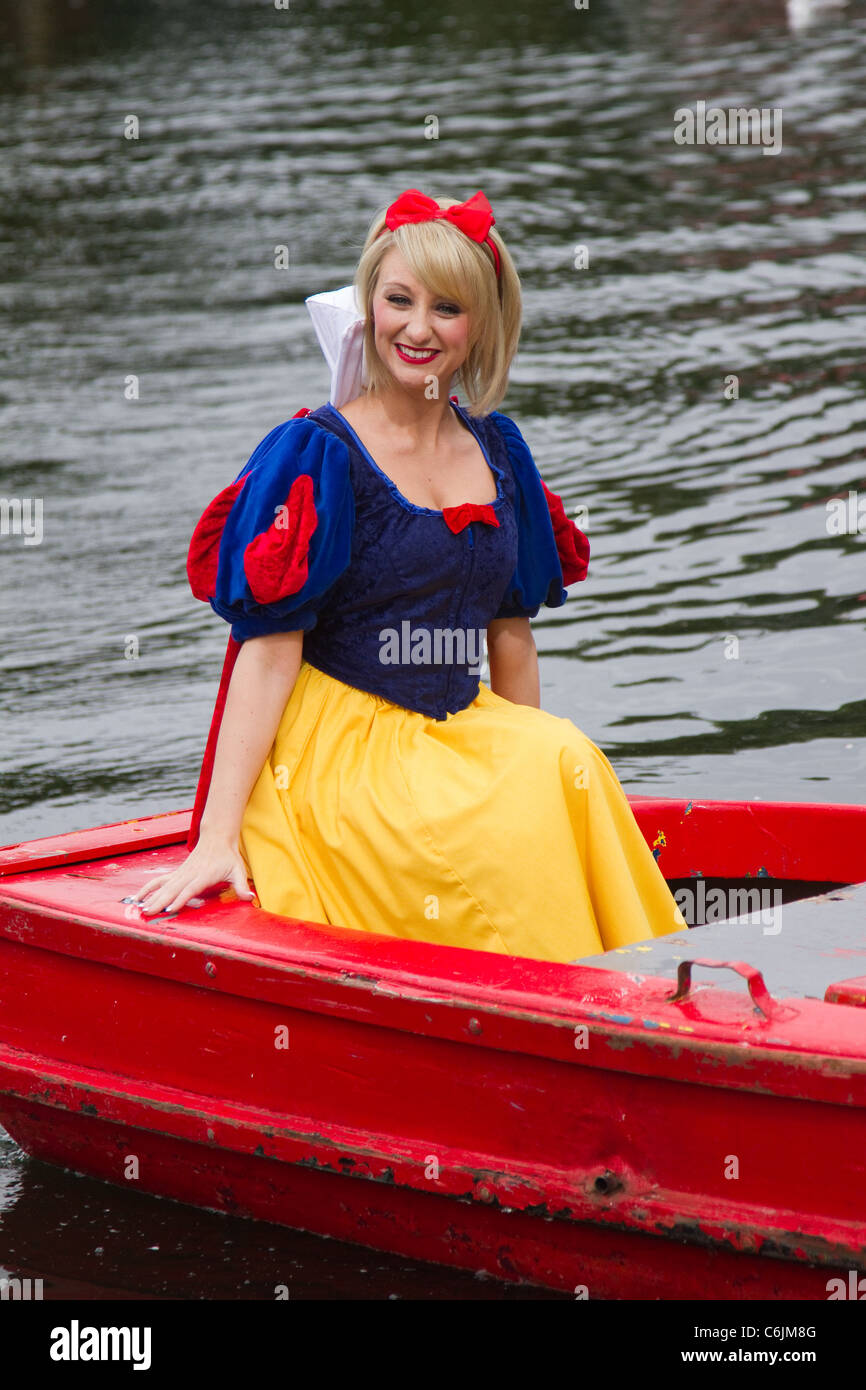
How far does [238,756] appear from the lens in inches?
128

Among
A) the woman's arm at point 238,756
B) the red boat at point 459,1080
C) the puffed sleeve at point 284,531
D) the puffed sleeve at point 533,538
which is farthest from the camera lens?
the puffed sleeve at point 533,538

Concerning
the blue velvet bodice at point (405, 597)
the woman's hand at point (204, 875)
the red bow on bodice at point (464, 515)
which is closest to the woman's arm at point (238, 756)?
the woman's hand at point (204, 875)

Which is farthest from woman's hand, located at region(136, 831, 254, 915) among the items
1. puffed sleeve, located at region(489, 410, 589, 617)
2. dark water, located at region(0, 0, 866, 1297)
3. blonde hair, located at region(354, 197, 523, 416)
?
blonde hair, located at region(354, 197, 523, 416)

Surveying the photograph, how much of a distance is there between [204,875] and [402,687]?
1.53ft

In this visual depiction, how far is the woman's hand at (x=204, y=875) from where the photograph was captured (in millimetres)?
3258

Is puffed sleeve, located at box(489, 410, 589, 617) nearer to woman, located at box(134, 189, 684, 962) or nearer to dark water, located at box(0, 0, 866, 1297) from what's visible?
woman, located at box(134, 189, 684, 962)

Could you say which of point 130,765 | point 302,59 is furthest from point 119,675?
point 302,59

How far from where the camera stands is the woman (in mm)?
3158

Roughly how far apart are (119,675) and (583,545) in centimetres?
310

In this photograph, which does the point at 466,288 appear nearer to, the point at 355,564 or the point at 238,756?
the point at 355,564

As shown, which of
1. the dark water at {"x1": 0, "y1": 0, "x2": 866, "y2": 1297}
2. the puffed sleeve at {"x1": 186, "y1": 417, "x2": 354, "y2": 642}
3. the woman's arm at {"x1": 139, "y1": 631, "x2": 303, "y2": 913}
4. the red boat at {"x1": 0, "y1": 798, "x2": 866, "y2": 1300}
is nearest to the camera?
the red boat at {"x1": 0, "y1": 798, "x2": 866, "y2": 1300}

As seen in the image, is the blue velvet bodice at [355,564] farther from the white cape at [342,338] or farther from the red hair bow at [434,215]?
the red hair bow at [434,215]

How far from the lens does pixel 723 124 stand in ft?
51.4
